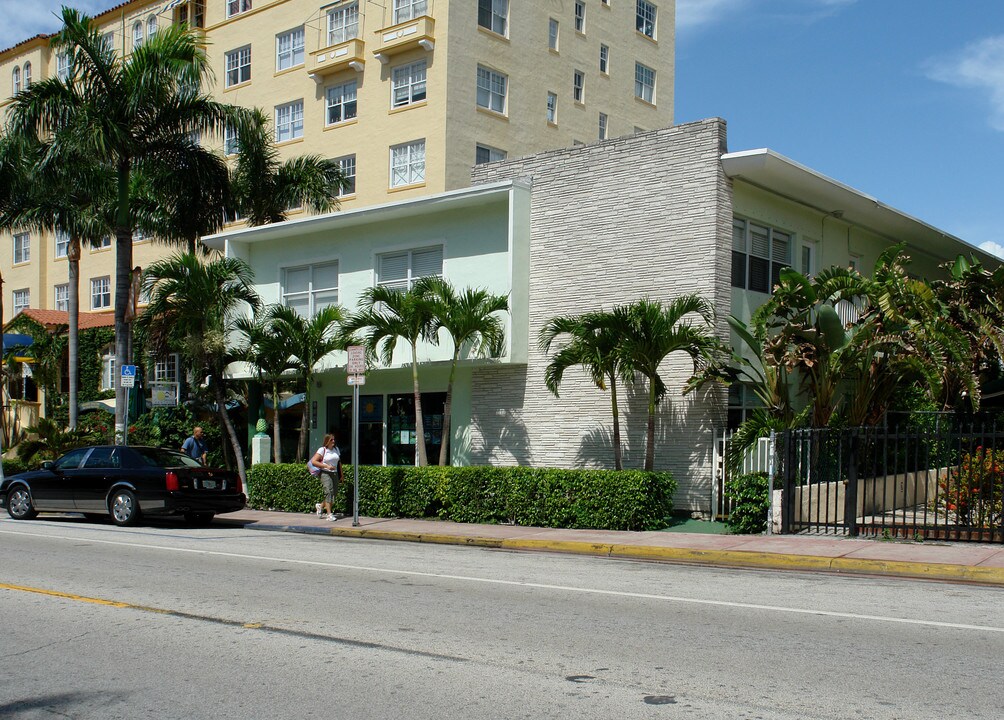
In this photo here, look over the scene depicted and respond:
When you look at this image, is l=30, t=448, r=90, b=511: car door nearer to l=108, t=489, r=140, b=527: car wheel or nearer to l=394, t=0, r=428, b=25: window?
l=108, t=489, r=140, b=527: car wheel

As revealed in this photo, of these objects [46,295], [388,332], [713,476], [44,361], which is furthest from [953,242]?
[46,295]

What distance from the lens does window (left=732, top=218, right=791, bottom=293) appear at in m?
19.4

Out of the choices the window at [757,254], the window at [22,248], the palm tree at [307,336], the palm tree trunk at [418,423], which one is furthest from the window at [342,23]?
the window at [22,248]

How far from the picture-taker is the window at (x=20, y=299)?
48.6 meters

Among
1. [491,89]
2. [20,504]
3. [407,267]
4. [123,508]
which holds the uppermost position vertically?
Result: [491,89]

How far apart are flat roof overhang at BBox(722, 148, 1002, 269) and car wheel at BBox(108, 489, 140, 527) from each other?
12.5 metres

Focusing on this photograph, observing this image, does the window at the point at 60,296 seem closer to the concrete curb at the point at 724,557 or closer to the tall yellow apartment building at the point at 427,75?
the tall yellow apartment building at the point at 427,75

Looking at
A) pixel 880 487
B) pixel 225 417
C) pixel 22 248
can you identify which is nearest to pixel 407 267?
pixel 225 417

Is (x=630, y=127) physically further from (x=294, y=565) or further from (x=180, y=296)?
(x=294, y=565)

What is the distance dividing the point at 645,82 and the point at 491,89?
9935 millimetres

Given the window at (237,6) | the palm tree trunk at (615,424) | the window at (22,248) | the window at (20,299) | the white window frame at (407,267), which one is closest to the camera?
the palm tree trunk at (615,424)

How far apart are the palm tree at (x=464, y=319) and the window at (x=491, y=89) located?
50.8 feet

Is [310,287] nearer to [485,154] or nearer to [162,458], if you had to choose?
[162,458]

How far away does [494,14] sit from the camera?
34781 mm
